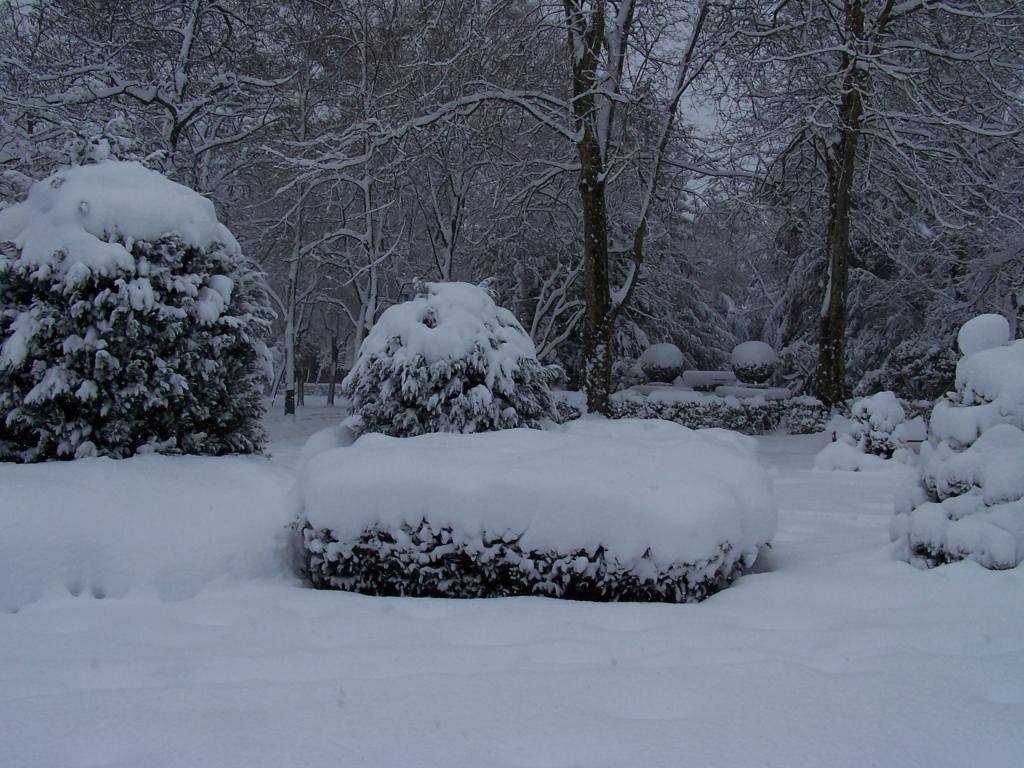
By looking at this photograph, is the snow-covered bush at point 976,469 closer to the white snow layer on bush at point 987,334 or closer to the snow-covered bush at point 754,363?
the white snow layer on bush at point 987,334

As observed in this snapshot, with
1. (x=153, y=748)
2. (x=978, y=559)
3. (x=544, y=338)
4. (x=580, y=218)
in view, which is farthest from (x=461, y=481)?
(x=580, y=218)

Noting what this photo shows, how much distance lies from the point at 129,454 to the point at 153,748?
3477mm

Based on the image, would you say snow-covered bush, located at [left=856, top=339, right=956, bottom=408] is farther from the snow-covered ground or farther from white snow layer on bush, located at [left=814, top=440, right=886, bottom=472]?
the snow-covered ground

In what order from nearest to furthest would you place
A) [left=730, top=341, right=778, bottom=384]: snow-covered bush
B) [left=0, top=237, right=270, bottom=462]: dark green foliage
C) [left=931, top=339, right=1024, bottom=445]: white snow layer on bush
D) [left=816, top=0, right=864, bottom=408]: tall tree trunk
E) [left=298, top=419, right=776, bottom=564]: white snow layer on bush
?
[left=298, top=419, right=776, bottom=564]: white snow layer on bush → [left=931, top=339, right=1024, bottom=445]: white snow layer on bush → [left=0, top=237, right=270, bottom=462]: dark green foliage → [left=816, top=0, right=864, bottom=408]: tall tree trunk → [left=730, top=341, right=778, bottom=384]: snow-covered bush

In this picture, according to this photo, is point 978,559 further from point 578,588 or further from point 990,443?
point 578,588

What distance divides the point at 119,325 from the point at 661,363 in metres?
15.9

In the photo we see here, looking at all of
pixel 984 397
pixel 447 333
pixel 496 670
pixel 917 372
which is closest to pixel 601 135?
pixel 447 333

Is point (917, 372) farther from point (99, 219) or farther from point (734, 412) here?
point (99, 219)

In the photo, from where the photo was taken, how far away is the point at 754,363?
1838cm

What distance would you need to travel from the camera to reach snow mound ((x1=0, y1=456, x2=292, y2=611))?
12.2ft

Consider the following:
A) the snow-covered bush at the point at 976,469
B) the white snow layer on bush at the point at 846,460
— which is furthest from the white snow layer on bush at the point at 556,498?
the white snow layer on bush at the point at 846,460

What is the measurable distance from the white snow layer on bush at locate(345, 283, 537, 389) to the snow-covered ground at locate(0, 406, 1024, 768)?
213 centimetres

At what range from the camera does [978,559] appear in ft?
12.0

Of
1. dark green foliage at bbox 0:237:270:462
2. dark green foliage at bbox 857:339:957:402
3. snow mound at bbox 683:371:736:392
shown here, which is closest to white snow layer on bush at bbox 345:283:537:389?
dark green foliage at bbox 0:237:270:462
